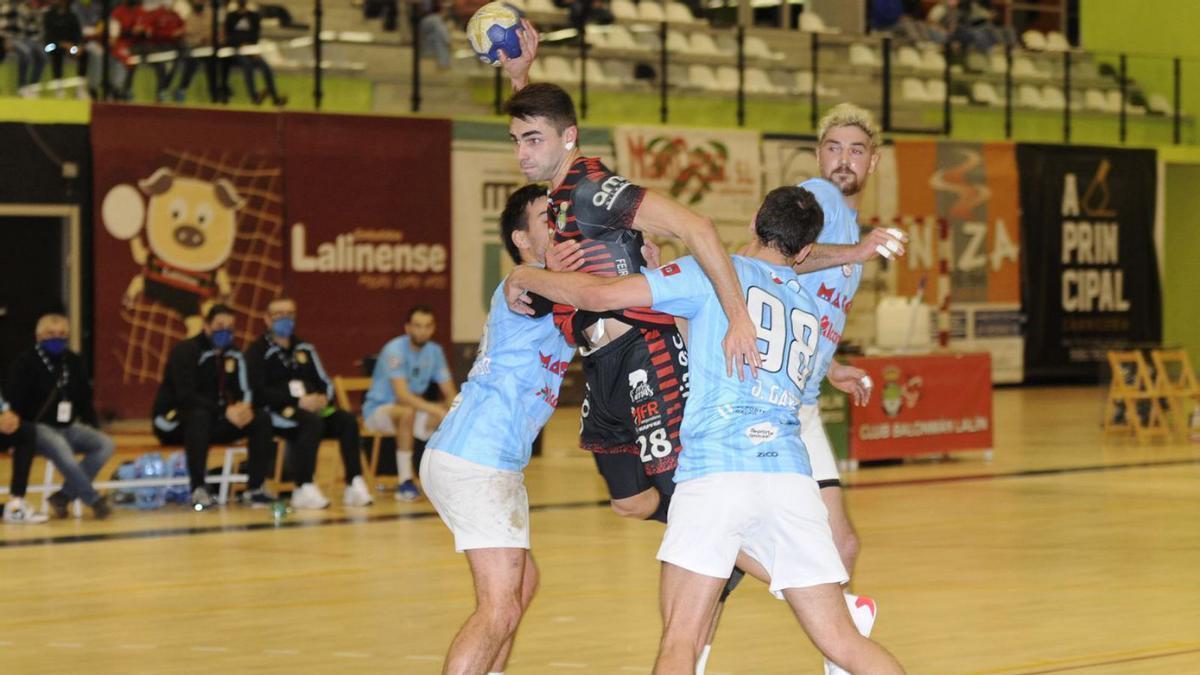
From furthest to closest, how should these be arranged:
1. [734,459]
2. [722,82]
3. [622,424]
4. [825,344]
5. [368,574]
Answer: [722,82] < [368,574] < [825,344] < [622,424] < [734,459]

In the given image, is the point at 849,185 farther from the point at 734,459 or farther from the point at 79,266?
the point at 79,266

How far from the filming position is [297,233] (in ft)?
72.9

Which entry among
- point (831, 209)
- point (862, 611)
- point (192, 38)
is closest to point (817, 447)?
point (862, 611)

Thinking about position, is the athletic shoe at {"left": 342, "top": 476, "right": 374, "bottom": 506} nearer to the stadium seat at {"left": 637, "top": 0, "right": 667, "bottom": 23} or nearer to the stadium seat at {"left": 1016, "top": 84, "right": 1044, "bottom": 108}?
the stadium seat at {"left": 637, "top": 0, "right": 667, "bottom": 23}

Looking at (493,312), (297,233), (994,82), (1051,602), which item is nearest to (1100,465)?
(1051,602)

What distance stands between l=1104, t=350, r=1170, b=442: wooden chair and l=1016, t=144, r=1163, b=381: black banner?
9.13 metres

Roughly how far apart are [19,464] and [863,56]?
18.2m

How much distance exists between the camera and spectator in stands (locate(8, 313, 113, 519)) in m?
13.0

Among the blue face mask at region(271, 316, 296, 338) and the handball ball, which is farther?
the blue face mask at region(271, 316, 296, 338)

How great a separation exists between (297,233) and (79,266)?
2.73 metres

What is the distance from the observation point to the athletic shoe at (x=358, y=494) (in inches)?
545

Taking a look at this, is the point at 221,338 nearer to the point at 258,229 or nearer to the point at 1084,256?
the point at 258,229

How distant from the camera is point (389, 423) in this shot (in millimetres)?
14844

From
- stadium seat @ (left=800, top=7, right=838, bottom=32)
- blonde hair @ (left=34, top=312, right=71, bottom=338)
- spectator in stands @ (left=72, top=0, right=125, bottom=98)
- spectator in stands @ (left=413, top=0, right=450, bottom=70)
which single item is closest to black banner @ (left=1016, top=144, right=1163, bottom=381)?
stadium seat @ (left=800, top=7, right=838, bottom=32)
